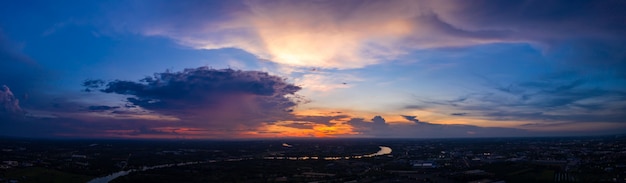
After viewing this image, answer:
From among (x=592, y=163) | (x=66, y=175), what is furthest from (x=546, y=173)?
(x=66, y=175)

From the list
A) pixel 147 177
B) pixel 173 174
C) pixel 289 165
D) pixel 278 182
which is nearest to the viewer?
pixel 278 182

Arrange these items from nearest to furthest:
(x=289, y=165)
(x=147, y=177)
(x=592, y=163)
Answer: (x=147, y=177) < (x=592, y=163) < (x=289, y=165)

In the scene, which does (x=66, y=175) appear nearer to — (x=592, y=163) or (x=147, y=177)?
(x=147, y=177)

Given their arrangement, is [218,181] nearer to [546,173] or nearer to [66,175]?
[66,175]

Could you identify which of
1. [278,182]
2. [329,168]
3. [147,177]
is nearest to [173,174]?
[147,177]

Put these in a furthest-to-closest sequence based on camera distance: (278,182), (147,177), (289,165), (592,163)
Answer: (289,165) < (592,163) < (147,177) < (278,182)

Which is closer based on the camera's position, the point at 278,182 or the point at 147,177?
the point at 278,182

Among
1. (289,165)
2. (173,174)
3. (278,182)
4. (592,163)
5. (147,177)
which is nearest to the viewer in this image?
(278,182)

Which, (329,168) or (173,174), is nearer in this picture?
(173,174)
